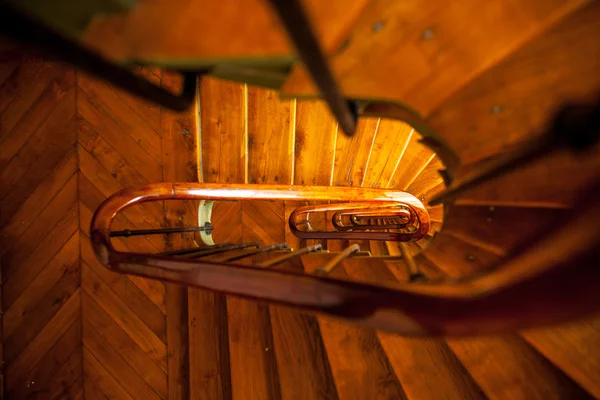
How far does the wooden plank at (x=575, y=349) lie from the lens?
0.90m

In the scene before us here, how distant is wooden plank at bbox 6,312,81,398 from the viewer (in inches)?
86.0

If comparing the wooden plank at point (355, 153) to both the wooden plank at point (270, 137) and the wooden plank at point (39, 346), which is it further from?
the wooden plank at point (39, 346)

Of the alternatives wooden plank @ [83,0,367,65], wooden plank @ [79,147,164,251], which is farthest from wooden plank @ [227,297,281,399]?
wooden plank @ [83,0,367,65]

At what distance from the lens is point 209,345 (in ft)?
6.06

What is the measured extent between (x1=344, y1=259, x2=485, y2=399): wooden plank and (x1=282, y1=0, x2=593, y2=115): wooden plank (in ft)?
2.37

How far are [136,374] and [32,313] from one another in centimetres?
81

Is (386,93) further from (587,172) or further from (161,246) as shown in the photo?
(161,246)

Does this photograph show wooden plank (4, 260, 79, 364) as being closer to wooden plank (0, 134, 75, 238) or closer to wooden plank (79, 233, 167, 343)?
wooden plank (79, 233, 167, 343)

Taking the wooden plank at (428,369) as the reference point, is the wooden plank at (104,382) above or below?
above

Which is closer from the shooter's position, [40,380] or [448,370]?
[448,370]

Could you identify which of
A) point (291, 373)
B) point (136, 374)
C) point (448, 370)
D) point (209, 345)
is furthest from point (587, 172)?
point (136, 374)

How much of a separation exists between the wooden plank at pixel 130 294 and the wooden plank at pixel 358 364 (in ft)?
4.40

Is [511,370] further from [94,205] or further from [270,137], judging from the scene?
[94,205]

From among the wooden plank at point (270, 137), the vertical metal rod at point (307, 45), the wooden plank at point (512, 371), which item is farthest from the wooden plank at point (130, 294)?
the vertical metal rod at point (307, 45)
